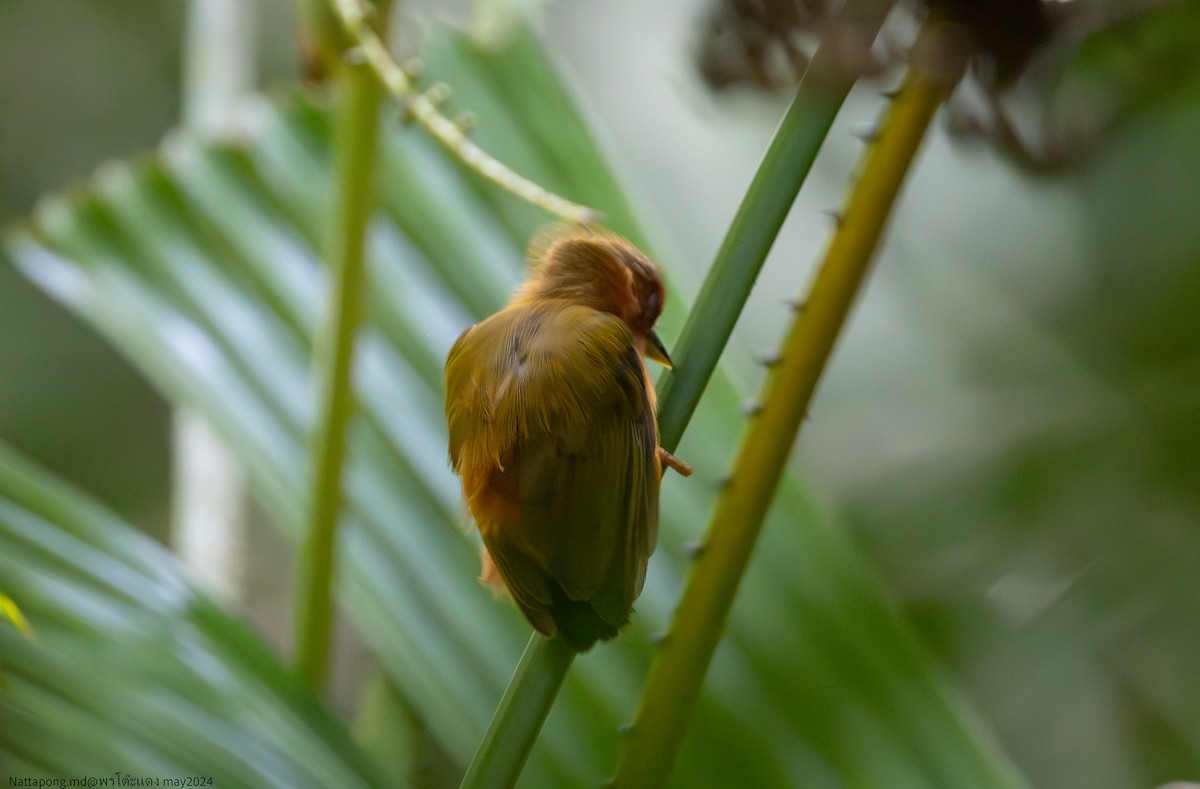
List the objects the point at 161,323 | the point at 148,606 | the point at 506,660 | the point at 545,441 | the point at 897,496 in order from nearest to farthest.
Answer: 1. the point at 545,441
2. the point at 148,606
3. the point at 506,660
4. the point at 161,323
5. the point at 897,496

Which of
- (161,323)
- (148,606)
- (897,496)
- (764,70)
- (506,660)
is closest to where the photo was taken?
(764,70)

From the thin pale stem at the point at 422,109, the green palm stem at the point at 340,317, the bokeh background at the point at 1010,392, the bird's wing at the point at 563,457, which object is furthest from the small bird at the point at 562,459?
the bokeh background at the point at 1010,392

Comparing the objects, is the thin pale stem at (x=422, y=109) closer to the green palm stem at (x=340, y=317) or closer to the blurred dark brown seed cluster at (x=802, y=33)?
the green palm stem at (x=340, y=317)

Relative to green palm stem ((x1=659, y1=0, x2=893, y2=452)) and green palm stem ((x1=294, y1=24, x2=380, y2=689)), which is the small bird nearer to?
green palm stem ((x1=659, y1=0, x2=893, y2=452))

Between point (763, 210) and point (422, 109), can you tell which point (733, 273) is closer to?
point (763, 210)

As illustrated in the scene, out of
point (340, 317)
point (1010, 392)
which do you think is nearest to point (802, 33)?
point (340, 317)

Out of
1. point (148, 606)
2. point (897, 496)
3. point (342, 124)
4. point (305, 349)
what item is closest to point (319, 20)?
point (342, 124)

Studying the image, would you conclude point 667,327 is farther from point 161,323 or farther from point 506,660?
point 161,323
